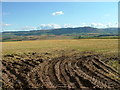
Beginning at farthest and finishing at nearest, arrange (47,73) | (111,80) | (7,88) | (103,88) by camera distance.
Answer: (47,73) → (111,80) → (7,88) → (103,88)

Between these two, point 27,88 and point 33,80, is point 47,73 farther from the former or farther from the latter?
point 27,88

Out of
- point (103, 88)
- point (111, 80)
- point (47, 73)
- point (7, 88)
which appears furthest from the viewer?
point (47, 73)

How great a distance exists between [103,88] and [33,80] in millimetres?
6387

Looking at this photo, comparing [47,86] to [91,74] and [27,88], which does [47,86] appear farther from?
[91,74]

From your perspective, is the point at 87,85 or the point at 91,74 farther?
the point at 91,74

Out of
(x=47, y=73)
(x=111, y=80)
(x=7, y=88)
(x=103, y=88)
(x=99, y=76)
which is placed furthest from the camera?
(x=47, y=73)

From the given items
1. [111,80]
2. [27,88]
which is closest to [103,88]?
[111,80]

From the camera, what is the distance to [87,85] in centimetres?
1462

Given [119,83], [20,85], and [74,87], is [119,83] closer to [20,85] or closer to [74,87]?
[74,87]

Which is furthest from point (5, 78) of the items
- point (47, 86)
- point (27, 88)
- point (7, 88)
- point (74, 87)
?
point (74, 87)

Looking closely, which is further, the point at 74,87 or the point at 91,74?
the point at 91,74

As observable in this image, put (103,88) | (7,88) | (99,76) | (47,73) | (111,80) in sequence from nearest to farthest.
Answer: (103,88), (7,88), (111,80), (99,76), (47,73)

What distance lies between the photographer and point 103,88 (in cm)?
1377

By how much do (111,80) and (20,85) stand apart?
7981 mm
